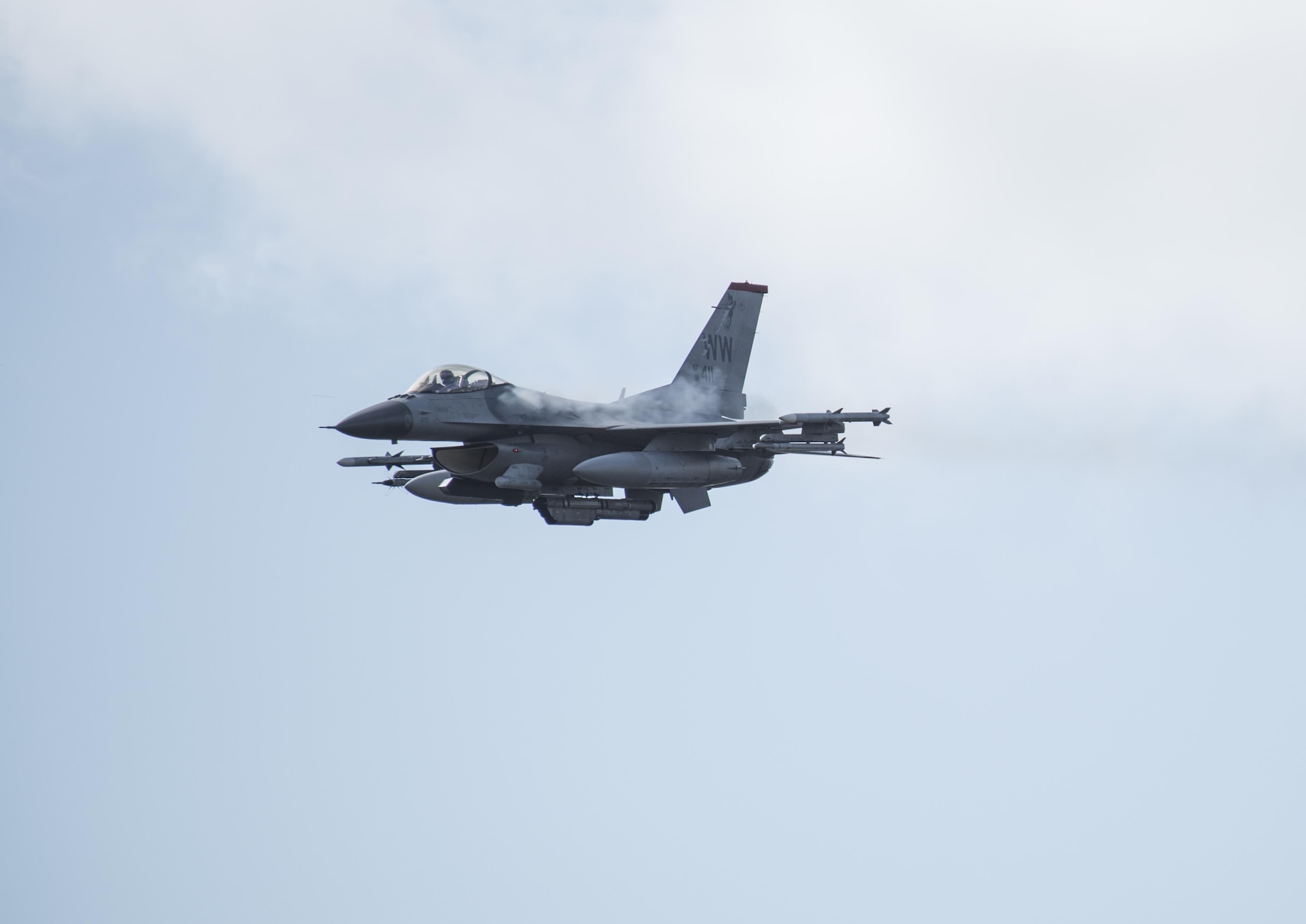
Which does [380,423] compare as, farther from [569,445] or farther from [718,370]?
[718,370]

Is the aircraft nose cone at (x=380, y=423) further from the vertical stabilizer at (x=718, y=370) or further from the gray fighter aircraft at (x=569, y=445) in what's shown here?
the vertical stabilizer at (x=718, y=370)

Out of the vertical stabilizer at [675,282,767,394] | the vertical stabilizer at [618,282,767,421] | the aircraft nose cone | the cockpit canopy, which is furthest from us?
the vertical stabilizer at [675,282,767,394]

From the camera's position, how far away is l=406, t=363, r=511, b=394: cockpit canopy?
41688 millimetres

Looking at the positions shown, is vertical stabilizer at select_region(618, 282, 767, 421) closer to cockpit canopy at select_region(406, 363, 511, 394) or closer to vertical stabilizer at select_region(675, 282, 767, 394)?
vertical stabilizer at select_region(675, 282, 767, 394)

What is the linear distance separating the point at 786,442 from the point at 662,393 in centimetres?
537

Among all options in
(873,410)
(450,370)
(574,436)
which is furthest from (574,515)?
(873,410)

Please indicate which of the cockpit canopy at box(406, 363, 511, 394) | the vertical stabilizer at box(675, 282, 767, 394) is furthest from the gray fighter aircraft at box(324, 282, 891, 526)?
the vertical stabilizer at box(675, 282, 767, 394)

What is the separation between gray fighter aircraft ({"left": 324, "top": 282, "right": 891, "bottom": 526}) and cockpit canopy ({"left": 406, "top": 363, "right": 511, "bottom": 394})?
0.07 feet

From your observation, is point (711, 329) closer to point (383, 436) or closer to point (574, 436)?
point (574, 436)

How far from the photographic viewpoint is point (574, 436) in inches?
1689

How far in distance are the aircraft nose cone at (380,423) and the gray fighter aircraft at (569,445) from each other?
0.10 ft

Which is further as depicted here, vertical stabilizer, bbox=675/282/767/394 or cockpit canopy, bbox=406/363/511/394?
vertical stabilizer, bbox=675/282/767/394

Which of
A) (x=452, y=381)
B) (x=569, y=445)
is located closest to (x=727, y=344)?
(x=569, y=445)

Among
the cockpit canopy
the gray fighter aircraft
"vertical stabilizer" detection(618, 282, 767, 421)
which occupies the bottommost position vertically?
the gray fighter aircraft
